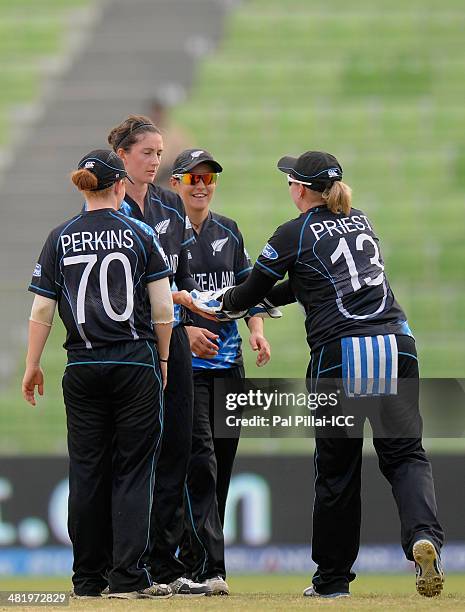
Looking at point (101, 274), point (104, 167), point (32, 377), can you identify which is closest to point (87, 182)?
point (104, 167)

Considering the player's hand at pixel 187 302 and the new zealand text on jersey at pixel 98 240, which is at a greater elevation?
the new zealand text on jersey at pixel 98 240

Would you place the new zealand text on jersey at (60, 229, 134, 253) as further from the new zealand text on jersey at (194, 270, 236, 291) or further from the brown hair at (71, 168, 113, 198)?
the new zealand text on jersey at (194, 270, 236, 291)

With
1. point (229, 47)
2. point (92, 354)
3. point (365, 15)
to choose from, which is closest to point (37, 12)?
point (229, 47)

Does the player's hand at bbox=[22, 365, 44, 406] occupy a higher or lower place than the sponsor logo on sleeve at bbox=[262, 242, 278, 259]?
lower

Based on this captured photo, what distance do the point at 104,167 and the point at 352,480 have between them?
1.71 meters

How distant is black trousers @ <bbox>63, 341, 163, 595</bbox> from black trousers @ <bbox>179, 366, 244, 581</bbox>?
0.69 m

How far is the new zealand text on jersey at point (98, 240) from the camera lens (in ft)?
18.2

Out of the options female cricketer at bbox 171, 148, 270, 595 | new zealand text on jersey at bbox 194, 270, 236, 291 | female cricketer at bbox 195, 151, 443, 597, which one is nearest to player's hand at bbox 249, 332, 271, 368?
female cricketer at bbox 171, 148, 270, 595

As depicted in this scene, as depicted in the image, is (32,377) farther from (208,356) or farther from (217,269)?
(217,269)

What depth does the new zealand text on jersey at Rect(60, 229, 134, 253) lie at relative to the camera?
5543mm

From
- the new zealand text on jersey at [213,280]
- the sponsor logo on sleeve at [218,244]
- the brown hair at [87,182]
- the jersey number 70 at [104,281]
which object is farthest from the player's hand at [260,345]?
the brown hair at [87,182]

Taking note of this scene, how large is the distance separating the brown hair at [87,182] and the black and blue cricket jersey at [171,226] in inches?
16.3

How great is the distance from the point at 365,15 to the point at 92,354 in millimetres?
12060

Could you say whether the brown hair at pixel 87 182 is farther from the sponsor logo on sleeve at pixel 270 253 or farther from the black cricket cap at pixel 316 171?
the black cricket cap at pixel 316 171
